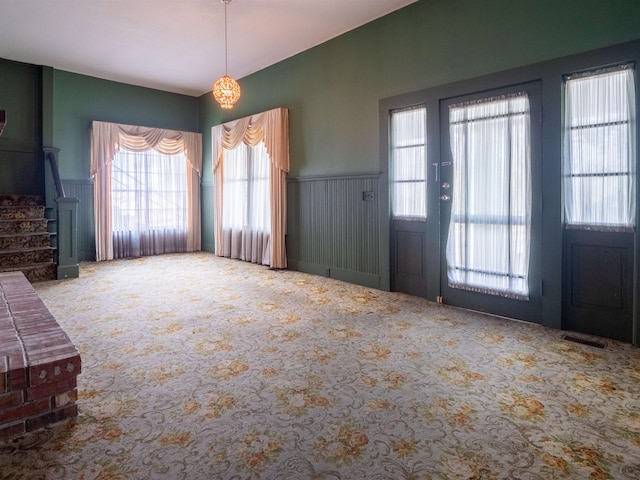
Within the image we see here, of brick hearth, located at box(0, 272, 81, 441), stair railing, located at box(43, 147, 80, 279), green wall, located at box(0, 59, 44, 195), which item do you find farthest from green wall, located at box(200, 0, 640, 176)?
brick hearth, located at box(0, 272, 81, 441)

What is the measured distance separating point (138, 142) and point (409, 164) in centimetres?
524

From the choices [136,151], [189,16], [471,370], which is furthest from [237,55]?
[471,370]

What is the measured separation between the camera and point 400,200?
4617mm

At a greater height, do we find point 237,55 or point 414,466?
point 237,55

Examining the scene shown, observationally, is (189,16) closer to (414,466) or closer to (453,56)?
(453,56)

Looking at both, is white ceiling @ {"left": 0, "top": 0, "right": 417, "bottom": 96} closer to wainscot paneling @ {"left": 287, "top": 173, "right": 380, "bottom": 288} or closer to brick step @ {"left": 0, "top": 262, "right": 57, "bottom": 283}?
wainscot paneling @ {"left": 287, "top": 173, "right": 380, "bottom": 288}

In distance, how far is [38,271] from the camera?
528 centimetres

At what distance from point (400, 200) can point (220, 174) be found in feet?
13.0

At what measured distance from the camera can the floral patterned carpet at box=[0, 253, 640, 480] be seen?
5.40 feet

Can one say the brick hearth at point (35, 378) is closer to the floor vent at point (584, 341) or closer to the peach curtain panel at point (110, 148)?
the floor vent at point (584, 341)

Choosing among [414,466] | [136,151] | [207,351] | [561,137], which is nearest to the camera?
[414,466]

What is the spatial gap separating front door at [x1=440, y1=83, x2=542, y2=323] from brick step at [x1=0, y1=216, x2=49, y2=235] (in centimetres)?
542

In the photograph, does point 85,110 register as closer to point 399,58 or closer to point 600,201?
point 399,58

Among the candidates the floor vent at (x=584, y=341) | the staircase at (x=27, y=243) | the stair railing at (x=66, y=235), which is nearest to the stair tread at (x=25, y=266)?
the staircase at (x=27, y=243)
